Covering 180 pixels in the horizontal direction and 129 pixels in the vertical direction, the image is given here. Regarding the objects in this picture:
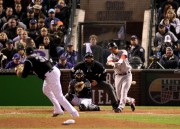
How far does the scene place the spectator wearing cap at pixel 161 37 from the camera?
911 inches

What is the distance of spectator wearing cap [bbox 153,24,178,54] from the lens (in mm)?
23150

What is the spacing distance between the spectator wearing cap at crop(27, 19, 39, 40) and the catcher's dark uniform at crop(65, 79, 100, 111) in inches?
195

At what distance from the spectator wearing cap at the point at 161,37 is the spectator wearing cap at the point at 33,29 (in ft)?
13.6

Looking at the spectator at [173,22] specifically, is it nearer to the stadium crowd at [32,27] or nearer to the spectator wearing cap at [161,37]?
the spectator wearing cap at [161,37]

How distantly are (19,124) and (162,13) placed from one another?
11.3m

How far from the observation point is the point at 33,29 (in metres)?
24.0

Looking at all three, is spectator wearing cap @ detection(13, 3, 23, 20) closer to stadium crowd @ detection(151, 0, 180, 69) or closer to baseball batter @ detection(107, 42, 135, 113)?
stadium crowd @ detection(151, 0, 180, 69)

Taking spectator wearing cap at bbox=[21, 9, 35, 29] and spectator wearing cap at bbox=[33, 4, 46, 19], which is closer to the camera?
spectator wearing cap at bbox=[21, 9, 35, 29]

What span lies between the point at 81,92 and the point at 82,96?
0.13 m

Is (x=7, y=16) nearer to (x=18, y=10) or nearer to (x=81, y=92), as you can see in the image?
(x=18, y=10)

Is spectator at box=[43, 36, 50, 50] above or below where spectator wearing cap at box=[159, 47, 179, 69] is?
above

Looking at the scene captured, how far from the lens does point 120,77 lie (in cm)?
1847

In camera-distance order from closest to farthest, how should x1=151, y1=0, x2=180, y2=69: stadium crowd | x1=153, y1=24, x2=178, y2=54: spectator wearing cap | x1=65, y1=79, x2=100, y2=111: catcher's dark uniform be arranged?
x1=65, y1=79, x2=100, y2=111: catcher's dark uniform → x1=151, y1=0, x2=180, y2=69: stadium crowd → x1=153, y1=24, x2=178, y2=54: spectator wearing cap

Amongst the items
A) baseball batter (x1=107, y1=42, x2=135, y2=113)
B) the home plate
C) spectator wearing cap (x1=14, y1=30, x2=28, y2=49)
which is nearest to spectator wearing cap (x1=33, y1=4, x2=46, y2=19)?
spectator wearing cap (x1=14, y1=30, x2=28, y2=49)
